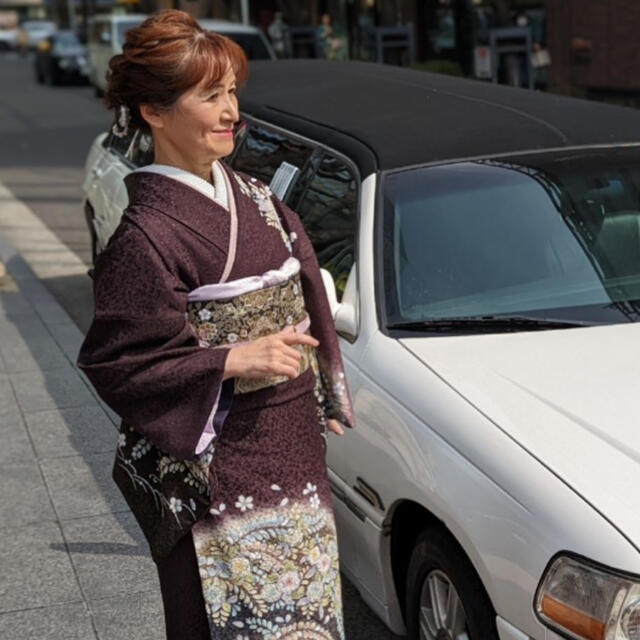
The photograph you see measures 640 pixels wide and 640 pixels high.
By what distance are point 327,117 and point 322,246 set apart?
675mm

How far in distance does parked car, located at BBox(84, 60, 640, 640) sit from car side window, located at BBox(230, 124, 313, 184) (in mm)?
12

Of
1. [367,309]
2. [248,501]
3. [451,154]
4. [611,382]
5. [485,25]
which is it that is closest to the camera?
[248,501]

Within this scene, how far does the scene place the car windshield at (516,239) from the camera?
11.4 feet

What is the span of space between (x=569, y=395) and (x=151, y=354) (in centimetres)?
115

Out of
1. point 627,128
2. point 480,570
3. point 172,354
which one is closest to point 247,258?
point 172,354

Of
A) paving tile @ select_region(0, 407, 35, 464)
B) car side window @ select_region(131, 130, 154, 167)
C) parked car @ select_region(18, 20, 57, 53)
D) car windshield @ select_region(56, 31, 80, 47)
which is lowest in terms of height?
parked car @ select_region(18, 20, 57, 53)

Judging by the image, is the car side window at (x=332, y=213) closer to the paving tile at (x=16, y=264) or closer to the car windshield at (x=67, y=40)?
the paving tile at (x=16, y=264)

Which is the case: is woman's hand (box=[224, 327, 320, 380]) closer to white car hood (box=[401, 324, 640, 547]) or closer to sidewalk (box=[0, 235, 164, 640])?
white car hood (box=[401, 324, 640, 547])

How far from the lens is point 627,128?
159 inches

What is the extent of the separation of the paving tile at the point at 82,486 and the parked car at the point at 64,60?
88.6 ft

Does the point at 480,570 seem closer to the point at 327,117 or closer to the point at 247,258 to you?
the point at 247,258

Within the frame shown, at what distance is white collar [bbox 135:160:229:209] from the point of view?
2322 mm

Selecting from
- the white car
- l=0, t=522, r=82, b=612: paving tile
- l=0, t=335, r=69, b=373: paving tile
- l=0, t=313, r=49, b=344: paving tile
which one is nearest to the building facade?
the white car

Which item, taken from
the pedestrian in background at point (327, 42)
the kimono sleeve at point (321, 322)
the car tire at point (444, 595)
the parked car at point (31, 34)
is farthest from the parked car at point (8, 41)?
the kimono sleeve at point (321, 322)
